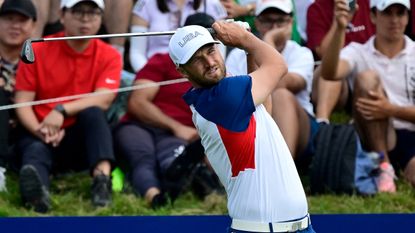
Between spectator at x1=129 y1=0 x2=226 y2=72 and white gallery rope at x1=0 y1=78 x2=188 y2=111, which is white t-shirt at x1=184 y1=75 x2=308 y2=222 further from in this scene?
spectator at x1=129 y1=0 x2=226 y2=72

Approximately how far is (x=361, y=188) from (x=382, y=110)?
A: 1.72ft

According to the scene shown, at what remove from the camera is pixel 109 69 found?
7328 millimetres

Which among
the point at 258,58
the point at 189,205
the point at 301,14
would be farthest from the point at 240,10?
the point at 258,58

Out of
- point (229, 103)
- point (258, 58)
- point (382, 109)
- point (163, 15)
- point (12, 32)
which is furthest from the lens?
point (163, 15)

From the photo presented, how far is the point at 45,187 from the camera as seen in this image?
6.79 m

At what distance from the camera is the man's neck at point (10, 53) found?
7449 millimetres

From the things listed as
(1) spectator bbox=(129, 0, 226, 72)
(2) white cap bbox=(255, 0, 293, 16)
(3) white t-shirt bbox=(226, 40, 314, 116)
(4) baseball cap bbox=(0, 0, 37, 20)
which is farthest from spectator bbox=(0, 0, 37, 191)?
(2) white cap bbox=(255, 0, 293, 16)

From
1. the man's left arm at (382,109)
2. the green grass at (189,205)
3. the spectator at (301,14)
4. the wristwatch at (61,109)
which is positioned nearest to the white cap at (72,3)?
the wristwatch at (61,109)

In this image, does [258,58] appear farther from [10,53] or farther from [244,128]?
[10,53]

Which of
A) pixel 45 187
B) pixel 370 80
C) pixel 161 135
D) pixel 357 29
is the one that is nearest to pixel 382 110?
pixel 370 80

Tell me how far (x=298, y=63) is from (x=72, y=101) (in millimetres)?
1441

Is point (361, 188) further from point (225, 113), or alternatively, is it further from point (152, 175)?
point (225, 113)

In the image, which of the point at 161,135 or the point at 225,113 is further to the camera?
the point at 161,135

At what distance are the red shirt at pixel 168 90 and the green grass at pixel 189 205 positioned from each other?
2.03ft
